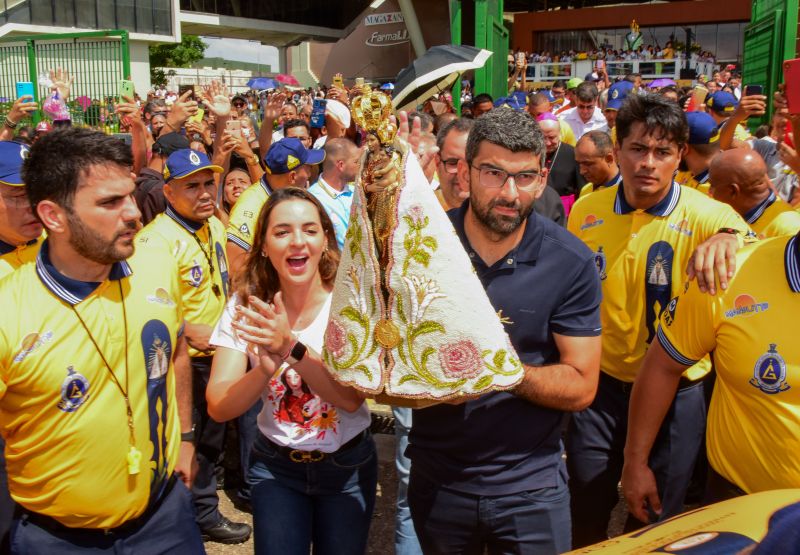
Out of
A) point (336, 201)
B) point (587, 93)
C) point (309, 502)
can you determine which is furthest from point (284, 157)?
point (587, 93)

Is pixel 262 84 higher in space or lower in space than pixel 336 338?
higher

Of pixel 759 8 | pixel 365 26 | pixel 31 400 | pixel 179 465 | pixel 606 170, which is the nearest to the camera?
pixel 31 400

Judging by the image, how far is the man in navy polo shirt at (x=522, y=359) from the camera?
2537mm

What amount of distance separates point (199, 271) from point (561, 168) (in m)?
3.65

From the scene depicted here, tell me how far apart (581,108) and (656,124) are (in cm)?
617

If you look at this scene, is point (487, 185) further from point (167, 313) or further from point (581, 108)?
point (581, 108)

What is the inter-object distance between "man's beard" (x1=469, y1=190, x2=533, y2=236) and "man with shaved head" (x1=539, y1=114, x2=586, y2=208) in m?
4.39

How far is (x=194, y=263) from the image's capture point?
15.0ft

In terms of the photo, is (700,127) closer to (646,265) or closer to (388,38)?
(646,265)

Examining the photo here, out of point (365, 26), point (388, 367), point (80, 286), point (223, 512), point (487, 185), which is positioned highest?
point (365, 26)

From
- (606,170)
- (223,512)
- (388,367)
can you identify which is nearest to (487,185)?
(388,367)

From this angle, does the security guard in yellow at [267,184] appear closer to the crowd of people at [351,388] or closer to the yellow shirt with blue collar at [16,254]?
the yellow shirt with blue collar at [16,254]

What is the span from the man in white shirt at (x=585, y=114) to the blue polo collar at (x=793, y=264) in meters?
7.09

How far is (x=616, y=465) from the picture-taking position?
363 cm
